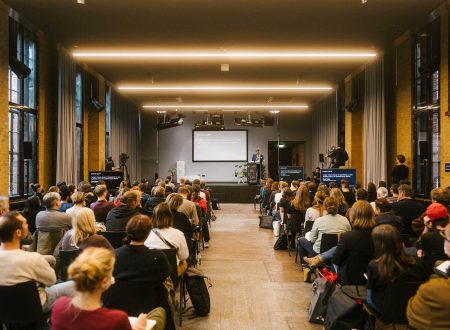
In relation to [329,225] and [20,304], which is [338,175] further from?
[20,304]

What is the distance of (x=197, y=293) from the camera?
4559mm

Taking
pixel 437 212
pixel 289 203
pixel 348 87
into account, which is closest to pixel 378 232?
pixel 437 212

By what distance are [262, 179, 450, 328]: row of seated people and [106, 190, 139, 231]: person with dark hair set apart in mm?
2170

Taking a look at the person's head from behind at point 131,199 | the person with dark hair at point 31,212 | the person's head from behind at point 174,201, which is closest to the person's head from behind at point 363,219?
the person's head from behind at point 174,201

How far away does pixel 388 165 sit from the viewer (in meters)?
10.9

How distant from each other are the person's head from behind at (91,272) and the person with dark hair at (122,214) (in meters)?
3.36

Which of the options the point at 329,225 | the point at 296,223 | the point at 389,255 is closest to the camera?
the point at 389,255

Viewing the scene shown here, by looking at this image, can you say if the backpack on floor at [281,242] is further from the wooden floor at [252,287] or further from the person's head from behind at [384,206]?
the person's head from behind at [384,206]

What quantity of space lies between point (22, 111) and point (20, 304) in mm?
7037

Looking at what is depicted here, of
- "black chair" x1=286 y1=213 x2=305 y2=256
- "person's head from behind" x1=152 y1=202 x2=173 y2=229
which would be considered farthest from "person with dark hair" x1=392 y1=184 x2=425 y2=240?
"person's head from behind" x1=152 y1=202 x2=173 y2=229

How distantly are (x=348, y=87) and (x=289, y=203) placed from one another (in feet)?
25.0

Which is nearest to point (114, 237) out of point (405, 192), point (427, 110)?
point (405, 192)

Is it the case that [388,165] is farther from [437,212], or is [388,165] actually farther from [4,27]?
[4,27]

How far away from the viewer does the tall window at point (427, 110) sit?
8.63m
